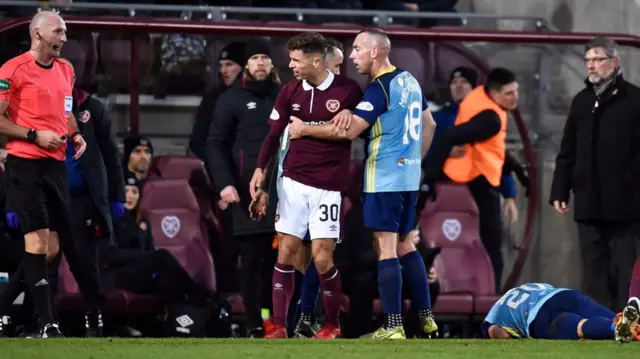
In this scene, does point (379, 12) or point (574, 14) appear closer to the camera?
point (379, 12)

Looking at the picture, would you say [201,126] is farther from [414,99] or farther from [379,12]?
[414,99]

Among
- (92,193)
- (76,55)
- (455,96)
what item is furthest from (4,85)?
(455,96)

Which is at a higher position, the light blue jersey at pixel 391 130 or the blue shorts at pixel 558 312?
the light blue jersey at pixel 391 130

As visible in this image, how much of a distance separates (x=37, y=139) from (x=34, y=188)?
11.3 inches

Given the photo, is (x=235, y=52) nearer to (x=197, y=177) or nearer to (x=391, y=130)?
(x=197, y=177)

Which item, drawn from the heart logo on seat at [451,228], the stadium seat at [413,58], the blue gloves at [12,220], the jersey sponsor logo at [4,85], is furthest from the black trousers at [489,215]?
the jersey sponsor logo at [4,85]

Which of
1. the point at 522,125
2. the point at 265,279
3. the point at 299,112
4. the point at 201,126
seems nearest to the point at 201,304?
the point at 265,279

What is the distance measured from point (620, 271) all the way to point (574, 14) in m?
3.94

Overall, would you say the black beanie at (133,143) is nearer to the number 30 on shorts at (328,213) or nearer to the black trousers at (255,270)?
the black trousers at (255,270)

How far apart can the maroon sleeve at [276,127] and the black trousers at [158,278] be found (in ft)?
5.27

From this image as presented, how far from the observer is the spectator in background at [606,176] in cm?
1006

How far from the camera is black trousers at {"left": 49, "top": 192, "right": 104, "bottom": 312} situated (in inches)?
392

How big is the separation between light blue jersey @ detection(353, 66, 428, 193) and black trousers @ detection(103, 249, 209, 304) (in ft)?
6.45

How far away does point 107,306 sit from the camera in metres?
10.4
